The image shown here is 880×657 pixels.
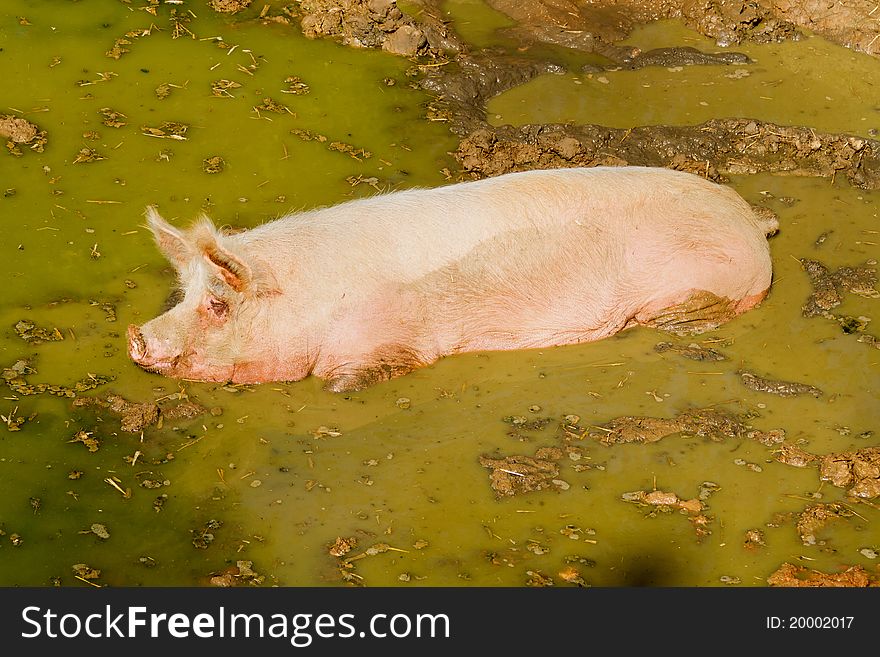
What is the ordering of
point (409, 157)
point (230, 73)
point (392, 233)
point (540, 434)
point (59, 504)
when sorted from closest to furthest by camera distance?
point (59, 504)
point (540, 434)
point (392, 233)
point (409, 157)
point (230, 73)

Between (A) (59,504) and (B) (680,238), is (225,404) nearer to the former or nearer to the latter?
(A) (59,504)

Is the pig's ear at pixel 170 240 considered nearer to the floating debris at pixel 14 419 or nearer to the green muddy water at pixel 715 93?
the floating debris at pixel 14 419

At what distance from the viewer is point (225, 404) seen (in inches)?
242

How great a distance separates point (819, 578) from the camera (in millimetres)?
5059

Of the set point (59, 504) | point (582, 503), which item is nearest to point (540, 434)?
point (582, 503)

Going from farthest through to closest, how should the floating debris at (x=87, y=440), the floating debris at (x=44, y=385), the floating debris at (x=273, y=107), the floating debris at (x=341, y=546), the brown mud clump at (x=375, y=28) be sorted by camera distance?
the brown mud clump at (x=375, y=28), the floating debris at (x=273, y=107), the floating debris at (x=44, y=385), the floating debris at (x=87, y=440), the floating debris at (x=341, y=546)

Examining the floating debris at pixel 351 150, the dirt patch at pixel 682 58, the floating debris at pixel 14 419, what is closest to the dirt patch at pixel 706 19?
the dirt patch at pixel 682 58

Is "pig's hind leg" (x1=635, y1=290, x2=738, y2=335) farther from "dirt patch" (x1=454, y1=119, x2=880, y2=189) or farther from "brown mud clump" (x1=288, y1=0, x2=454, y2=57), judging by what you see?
"brown mud clump" (x1=288, y1=0, x2=454, y2=57)

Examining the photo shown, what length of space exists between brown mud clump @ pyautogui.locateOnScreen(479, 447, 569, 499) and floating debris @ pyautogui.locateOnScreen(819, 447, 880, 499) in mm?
1361

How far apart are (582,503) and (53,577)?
2.47 meters

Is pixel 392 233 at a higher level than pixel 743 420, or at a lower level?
higher

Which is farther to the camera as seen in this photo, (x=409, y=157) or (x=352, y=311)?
(x=409, y=157)

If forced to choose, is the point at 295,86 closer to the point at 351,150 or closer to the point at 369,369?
the point at 351,150

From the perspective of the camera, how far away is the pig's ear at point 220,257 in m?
5.95
